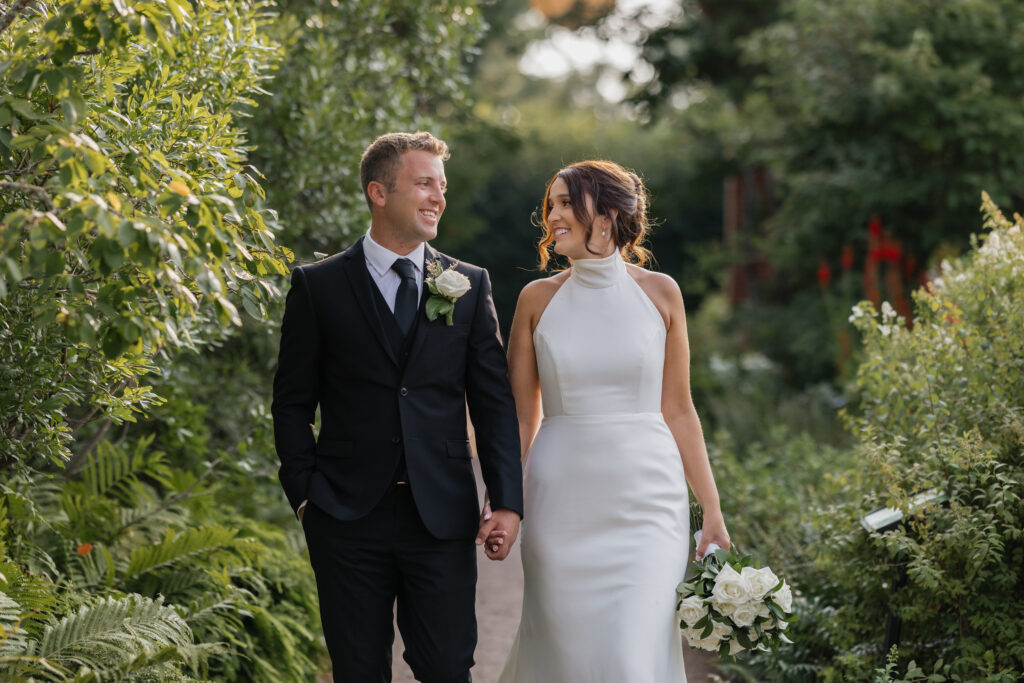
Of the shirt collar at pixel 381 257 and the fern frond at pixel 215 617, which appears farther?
the fern frond at pixel 215 617

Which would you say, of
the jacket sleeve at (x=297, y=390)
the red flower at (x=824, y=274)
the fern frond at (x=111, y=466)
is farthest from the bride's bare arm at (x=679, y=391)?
the red flower at (x=824, y=274)

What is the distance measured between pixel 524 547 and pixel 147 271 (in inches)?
70.0

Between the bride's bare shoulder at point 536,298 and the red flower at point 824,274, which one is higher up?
the red flower at point 824,274

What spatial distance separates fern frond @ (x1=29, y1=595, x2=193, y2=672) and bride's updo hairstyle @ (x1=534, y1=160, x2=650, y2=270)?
80.0 inches

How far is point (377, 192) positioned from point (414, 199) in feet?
0.48

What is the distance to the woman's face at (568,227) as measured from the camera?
3.96 m

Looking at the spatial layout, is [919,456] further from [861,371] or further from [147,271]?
[147,271]

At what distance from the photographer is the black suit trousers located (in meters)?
3.55

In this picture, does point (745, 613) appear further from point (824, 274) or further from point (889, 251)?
point (824, 274)

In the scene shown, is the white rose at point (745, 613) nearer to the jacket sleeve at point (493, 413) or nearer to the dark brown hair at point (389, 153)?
the jacket sleeve at point (493, 413)


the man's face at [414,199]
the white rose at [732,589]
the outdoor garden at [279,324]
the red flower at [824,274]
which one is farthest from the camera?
the red flower at [824,274]

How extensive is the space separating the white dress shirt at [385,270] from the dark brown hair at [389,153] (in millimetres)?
170

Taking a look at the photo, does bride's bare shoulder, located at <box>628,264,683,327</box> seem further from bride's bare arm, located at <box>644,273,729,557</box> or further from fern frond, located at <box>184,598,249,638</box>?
fern frond, located at <box>184,598,249,638</box>

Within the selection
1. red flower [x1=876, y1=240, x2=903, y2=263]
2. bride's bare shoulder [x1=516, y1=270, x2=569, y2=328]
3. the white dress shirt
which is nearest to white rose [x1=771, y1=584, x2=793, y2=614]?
bride's bare shoulder [x1=516, y1=270, x2=569, y2=328]
